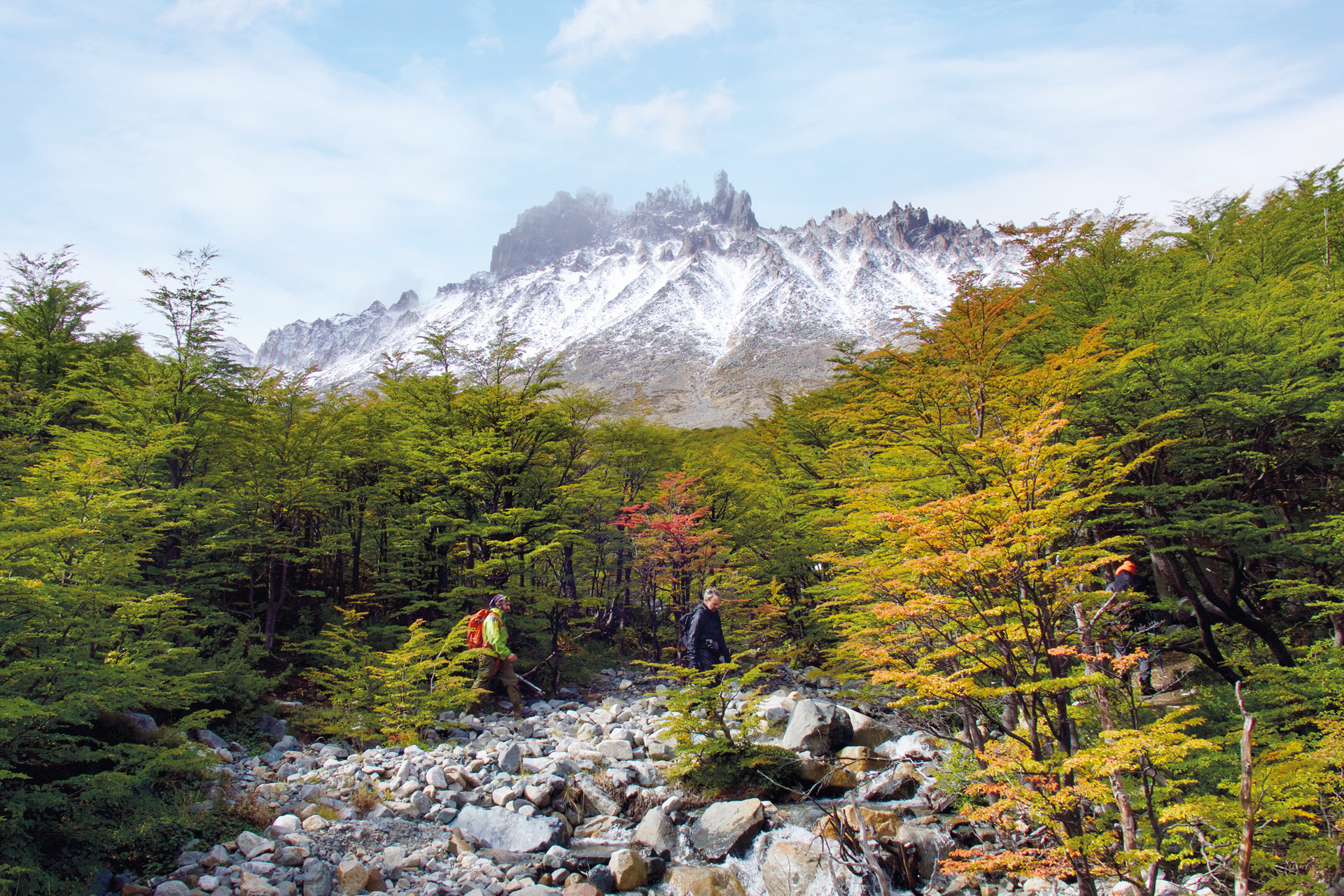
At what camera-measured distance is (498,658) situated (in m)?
9.70

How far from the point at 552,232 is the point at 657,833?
588 ft

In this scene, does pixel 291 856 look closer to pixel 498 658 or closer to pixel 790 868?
pixel 790 868

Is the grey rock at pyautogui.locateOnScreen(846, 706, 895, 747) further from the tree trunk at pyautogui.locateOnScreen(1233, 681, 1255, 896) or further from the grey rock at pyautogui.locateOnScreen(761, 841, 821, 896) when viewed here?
the tree trunk at pyautogui.locateOnScreen(1233, 681, 1255, 896)

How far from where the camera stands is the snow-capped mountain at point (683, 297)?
88125 millimetres

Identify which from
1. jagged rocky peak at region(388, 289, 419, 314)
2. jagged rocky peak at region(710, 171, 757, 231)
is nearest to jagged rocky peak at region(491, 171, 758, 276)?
jagged rocky peak at region(710, 171, 757, 231)

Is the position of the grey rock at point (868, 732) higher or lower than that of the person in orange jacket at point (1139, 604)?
lower

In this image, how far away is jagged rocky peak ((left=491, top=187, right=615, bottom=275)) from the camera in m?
163

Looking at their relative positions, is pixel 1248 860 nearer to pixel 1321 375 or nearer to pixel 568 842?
pixel 568 842

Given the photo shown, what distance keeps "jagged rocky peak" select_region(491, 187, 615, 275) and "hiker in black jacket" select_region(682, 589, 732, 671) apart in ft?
543

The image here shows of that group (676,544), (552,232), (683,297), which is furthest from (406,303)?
(676,544)

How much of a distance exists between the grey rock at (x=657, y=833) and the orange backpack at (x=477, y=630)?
14.4 ft

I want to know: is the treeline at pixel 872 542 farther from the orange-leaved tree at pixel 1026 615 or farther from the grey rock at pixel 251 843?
the grey rock at pixel 251 843

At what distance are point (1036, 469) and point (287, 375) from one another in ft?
43.9

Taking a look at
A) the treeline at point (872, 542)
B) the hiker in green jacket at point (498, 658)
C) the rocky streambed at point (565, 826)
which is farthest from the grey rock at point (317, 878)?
the hiker in green jacket at point (498, 658)
